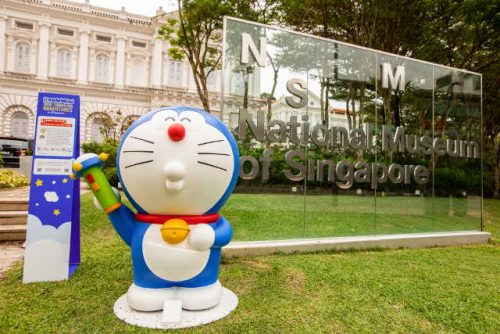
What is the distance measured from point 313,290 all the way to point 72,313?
2.42m

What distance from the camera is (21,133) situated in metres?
26.5

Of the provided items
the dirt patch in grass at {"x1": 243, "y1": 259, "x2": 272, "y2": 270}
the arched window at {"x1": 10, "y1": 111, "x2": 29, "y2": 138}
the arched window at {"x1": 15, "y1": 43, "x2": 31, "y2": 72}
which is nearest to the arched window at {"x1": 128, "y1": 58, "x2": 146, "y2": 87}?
the arched window at {"x1": 15, "y1": 43, "x2": 31, "y2": 72}

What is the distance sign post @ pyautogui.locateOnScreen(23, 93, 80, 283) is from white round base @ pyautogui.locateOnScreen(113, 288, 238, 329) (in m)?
1.11

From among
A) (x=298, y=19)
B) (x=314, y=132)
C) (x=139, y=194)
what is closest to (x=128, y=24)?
(x=298, y=19)

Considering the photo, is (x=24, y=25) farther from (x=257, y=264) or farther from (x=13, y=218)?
(x=257, y=264)

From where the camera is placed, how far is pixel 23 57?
27.0m

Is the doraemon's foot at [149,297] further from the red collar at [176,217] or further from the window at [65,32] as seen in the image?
the window at [65,32]

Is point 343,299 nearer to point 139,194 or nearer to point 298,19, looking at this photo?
point 139,194

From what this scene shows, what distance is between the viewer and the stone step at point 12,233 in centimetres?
527

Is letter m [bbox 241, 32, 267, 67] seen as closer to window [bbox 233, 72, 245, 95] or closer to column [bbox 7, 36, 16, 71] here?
window [bbox 233, 72, 245, 95]

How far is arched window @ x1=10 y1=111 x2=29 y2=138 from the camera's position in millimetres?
26091

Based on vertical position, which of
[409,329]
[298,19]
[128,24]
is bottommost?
[409,329]

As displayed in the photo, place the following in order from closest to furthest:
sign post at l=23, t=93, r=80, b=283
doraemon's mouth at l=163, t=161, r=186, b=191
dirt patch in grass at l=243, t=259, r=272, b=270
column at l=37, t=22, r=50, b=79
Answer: doraemon's mouth at l=163, t=161, r=186, b=191
sign post at l=23, t=93, r=80, b=283
dirt patch in grass at l=243, t=259, r=272, b=270
column at l=37, t=22, r=50, b=79

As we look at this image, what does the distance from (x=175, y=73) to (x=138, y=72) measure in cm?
332
